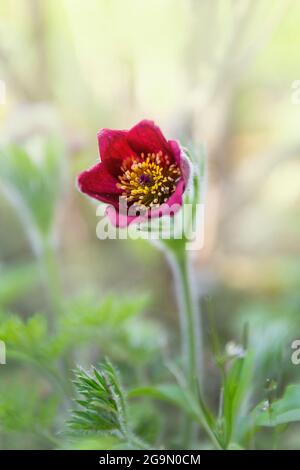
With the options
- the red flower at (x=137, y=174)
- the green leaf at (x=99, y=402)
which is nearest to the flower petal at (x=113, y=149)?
the red flower at (x=137, y=174)

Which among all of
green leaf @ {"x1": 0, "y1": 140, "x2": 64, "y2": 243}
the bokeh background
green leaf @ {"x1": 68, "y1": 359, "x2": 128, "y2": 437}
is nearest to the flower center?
green leaf @ {"x1": 68, "y1": 359, "x2": 128, "y2": 437}

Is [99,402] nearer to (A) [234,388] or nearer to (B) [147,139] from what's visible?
(A) [234,388]

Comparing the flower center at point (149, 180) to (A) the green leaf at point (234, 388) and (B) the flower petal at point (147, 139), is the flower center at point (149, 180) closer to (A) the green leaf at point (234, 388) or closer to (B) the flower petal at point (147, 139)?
(B) the flower petal at point (147, 139)

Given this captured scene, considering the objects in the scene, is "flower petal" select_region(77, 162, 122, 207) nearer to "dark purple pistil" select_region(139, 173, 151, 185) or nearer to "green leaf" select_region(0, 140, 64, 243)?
"dark purple pistil" select_region(139, 173, 151, 185)

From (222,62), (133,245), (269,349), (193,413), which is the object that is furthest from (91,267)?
(193,413)

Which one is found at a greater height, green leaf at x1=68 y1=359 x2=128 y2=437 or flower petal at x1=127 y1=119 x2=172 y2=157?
flower petal at x1=127 y1=119 x2=172 y2=157

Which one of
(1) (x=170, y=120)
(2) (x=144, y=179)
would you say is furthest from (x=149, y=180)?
(1) (x=170, y=120)

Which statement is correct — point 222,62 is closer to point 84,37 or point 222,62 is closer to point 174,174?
point 84,37
